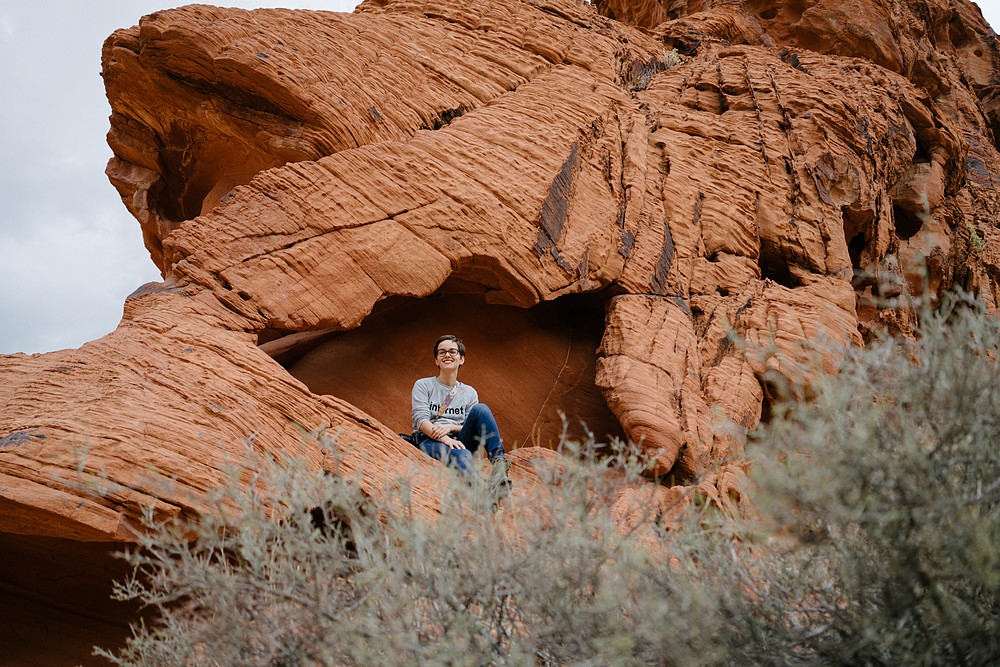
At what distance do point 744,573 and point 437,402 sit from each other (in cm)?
327

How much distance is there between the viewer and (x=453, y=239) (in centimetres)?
648

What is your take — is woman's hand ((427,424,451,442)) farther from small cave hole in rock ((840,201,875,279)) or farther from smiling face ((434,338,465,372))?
small cave hole in rock ((840,201,875,279))

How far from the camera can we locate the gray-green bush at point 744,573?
2494 millimetres

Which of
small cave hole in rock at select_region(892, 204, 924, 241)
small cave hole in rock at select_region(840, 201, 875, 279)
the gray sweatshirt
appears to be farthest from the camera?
small cave hole in rock at select_region(892, 204, 924, 241)

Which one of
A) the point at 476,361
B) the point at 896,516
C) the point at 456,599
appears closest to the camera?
the point at 896,516

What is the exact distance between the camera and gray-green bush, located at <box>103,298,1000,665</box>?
2.49 m

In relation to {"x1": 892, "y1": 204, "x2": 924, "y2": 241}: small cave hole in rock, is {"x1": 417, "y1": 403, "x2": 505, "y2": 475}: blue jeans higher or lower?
higher

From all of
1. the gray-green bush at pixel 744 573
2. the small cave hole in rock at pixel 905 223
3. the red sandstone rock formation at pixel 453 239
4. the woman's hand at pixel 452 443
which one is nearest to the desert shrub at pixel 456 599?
the gray-green bush at pixel 744 573

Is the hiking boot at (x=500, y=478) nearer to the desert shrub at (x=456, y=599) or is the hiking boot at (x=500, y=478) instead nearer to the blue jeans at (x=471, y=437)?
the blue jeans at (x=471, y=437)

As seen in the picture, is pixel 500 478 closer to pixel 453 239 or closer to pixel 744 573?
pixel 744 573

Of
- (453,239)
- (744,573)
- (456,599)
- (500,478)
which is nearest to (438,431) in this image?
(500,478)

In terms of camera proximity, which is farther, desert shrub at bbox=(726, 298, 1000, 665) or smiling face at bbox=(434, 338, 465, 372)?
smiling face at bbox=(434, 338, 465, 372)

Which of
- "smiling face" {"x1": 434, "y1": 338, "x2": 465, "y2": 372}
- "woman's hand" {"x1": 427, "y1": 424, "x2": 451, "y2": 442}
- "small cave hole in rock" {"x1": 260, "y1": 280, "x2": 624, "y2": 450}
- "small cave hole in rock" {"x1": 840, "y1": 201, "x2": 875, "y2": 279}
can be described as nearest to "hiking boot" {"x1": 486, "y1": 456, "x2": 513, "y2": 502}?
"woman's hand" {"x1": 427, "y1": 424, "x2": 451, "y2": 442}

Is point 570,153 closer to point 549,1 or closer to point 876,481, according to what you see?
point 549,1
